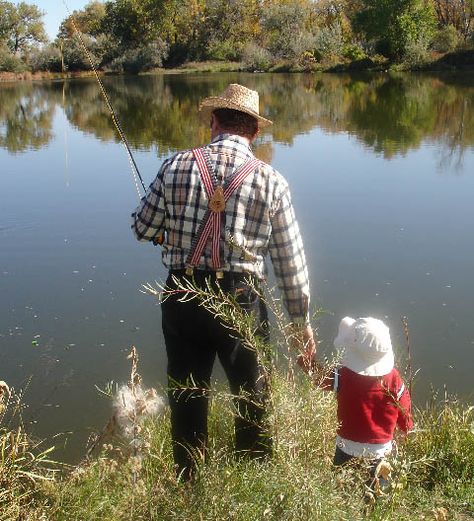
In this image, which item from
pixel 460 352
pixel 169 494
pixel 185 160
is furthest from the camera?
pixel 460 352

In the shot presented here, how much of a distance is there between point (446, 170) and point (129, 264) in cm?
615

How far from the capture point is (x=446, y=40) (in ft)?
118

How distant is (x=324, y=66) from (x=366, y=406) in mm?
39004

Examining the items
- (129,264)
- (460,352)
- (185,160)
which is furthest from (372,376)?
(129,264)

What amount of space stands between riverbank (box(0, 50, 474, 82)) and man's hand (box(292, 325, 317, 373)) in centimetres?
3549

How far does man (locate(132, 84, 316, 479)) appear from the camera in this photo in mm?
2229

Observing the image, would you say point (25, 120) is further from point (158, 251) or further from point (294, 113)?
point (158, 251)

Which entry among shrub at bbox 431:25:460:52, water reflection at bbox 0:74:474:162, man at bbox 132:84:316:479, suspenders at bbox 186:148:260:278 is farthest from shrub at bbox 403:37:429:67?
suspenders at bbox 186:148:260:278

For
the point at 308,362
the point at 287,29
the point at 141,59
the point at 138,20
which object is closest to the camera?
the point at 308,362

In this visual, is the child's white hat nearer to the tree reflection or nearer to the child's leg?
the child's leg

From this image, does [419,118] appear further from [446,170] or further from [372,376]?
[372,376]

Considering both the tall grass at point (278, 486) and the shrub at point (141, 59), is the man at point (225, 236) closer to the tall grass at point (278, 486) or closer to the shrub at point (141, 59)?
the tall grass at point (278, 486)

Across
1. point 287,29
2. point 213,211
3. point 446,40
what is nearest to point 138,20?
point 287,29

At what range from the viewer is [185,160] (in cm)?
227
